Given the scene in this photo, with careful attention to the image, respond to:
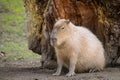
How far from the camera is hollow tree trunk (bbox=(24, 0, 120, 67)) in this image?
11133 mm

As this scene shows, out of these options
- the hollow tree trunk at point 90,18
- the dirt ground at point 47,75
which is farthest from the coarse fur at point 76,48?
the hollow tree trunk at point 90,18

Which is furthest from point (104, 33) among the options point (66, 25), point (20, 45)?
point (20, 45)

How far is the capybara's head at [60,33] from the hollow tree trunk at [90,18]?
1041 mm

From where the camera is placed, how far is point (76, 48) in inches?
401

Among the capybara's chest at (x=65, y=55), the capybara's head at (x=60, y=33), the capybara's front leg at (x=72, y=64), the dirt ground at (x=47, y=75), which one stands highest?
the capybara's head at (x=60, y=33)

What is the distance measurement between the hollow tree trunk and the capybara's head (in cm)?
104

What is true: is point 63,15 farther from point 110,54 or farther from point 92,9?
point 110,54

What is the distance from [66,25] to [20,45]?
975cm

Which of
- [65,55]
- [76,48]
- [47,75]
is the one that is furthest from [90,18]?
[47,75]

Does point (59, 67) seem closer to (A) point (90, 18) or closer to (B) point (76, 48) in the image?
(B) point (76, 48)

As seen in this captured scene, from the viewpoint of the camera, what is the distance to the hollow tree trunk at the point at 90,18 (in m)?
11.1

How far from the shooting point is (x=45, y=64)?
11.6 metres

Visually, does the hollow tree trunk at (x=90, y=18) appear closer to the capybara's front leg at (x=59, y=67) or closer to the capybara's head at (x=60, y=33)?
the capybara's head at (x=60, y=33)

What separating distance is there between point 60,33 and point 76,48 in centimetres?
56
